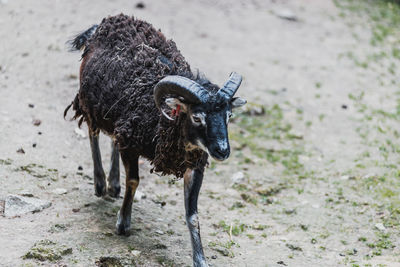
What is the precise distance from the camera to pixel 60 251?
5.93 metres

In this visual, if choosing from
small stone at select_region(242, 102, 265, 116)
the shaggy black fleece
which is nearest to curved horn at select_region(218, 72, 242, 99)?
the shaggy black fleece

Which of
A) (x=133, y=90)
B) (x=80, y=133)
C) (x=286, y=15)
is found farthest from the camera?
(x=286, y=15)

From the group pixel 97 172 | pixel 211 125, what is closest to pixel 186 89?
pixel 211 125

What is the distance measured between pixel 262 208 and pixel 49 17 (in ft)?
21.9

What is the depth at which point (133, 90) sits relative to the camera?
656 centimetres

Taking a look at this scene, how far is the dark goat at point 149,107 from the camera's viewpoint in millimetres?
5762

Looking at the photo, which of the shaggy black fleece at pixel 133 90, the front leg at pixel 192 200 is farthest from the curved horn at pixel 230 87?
the front leg at pixel 192 200

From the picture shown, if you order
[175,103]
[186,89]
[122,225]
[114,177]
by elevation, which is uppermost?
[186,89]

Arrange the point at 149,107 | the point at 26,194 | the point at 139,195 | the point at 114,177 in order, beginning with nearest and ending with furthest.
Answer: the point at 149,107, the point at 26,194, the point at 114,177, the point at 139,195

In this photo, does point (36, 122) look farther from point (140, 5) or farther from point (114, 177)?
point (140, 5)

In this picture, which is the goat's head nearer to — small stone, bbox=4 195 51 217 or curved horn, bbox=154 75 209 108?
curved horn, bbox=154 75 209 108

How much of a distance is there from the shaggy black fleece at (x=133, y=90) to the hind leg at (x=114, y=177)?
490 mm

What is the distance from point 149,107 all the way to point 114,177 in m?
1.60

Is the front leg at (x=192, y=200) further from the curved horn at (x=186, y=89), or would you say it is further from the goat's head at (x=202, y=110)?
the curved horn at (x=186, y=89)
